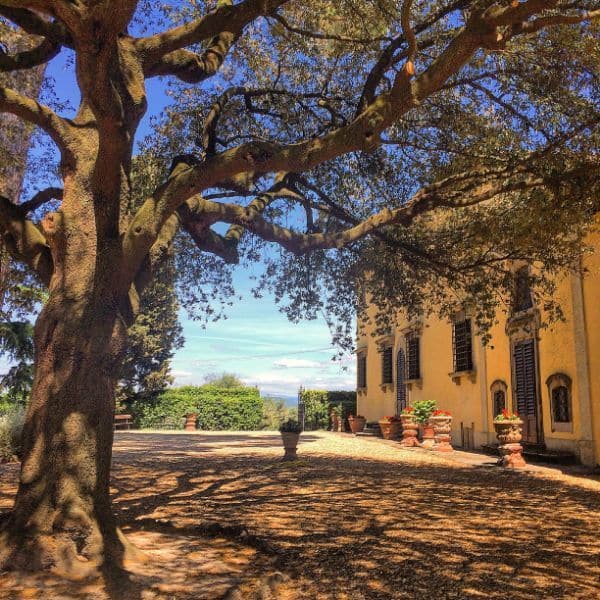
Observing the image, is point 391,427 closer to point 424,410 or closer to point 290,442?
point 424,410

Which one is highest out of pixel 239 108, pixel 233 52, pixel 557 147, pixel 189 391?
pixel 233 52

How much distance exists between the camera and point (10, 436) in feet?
37.1

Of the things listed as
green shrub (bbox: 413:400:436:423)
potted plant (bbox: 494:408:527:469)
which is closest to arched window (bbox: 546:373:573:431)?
potted plant (bbox: 494:408:527:469)

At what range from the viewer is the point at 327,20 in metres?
7.86

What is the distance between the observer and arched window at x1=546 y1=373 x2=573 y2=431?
11414mm

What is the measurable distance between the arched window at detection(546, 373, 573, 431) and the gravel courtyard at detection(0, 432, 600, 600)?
166 centimetres

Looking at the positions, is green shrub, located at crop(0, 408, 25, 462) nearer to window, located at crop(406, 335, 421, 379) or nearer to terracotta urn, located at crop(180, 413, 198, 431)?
window, located at crop(406, 335, 421, 379)

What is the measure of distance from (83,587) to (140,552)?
713mm

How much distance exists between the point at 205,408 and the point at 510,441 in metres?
18.1

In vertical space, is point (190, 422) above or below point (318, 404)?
below

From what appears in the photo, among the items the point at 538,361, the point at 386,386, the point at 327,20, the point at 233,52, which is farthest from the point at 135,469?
the point at 386,386

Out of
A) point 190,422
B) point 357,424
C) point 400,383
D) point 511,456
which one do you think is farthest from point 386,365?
point 511,456

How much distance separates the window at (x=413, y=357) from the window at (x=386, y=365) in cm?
236

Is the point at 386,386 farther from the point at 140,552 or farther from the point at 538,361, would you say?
the point at 140,552
